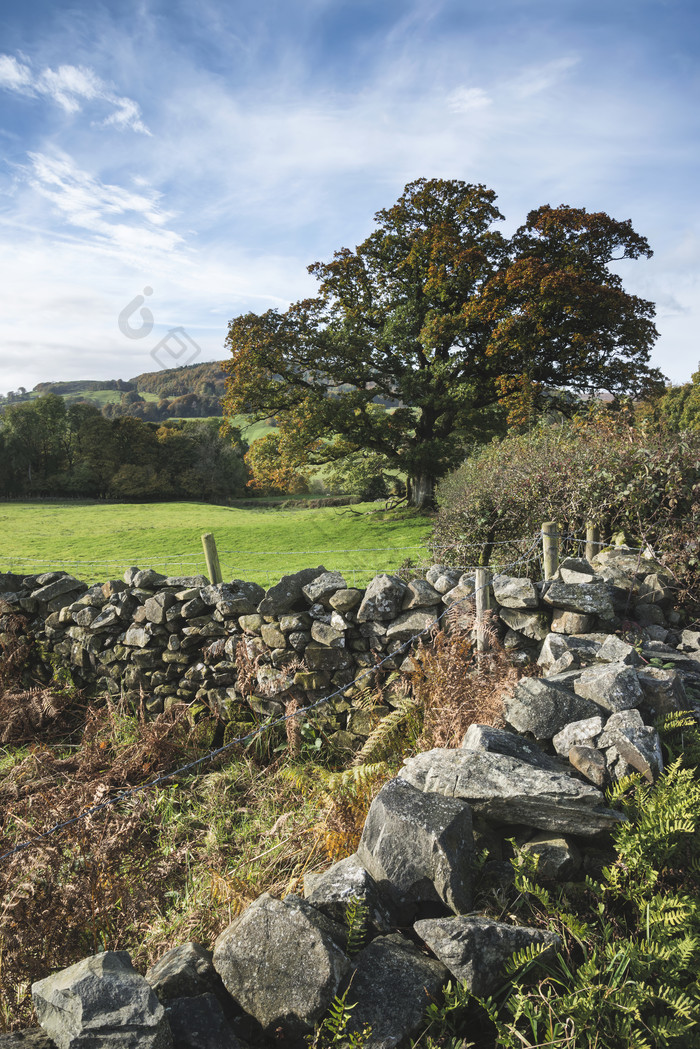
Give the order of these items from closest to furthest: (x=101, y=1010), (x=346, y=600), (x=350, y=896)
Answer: (x=101, y=1010) → (x=350, y=896) → (x=346, y=600)

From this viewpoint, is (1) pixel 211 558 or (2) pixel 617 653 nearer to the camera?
(2) pixel 617 653

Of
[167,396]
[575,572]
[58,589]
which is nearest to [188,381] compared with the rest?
[167,396]

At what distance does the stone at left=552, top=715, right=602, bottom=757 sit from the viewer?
3.24 metres

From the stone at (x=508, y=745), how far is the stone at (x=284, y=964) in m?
1.28

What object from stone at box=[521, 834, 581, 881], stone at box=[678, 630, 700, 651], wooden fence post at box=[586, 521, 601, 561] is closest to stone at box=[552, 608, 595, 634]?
stone at box=[678, 630, 700, 651]

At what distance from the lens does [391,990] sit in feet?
6.58

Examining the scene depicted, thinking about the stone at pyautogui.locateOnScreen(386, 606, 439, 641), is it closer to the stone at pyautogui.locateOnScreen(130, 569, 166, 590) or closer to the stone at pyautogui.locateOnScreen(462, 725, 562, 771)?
the stone at pyautogui.locateOnScreen(462, 725, 562, 771)

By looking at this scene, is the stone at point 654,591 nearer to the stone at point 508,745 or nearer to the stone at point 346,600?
the stone at point 346,600

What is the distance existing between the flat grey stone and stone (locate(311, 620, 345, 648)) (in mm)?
2631

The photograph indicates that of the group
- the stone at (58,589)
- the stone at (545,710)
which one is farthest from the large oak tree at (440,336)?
the stone at (545,710)

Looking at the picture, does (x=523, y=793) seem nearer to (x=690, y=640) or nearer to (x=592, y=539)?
(x=690, y=640)

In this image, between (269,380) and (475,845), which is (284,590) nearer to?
(475,845)

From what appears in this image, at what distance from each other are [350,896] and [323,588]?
12.6 feet

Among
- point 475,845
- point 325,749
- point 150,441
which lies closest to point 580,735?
point 475,845
